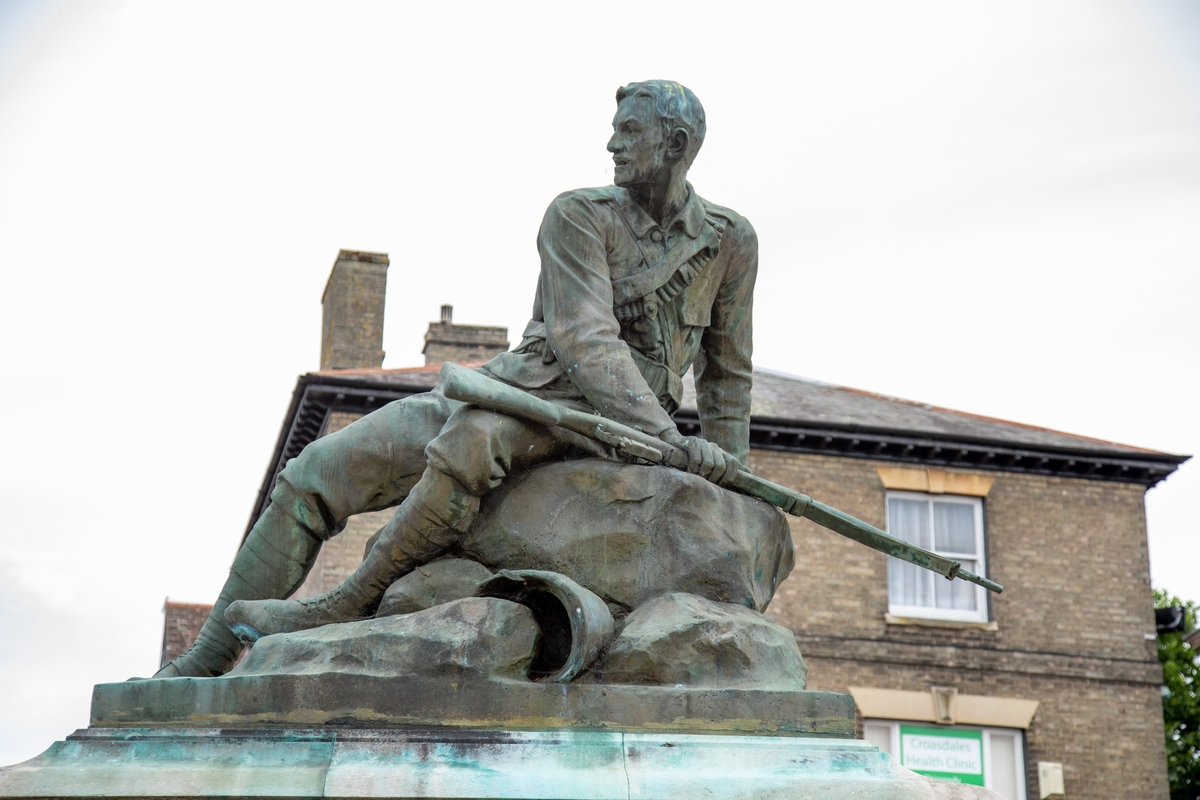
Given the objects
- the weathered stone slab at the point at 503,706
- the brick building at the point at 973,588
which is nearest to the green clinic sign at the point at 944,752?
the brick building at the point at 973,588

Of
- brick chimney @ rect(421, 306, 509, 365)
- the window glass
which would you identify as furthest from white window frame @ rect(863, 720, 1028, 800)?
brick chimney @ rect(421, 306, 509, 365)

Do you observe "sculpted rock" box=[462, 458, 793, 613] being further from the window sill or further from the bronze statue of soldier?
the window sill

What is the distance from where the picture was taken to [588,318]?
6758mm

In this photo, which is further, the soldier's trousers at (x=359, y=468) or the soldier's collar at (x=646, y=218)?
the soldier's collar at (x=646, y=218)

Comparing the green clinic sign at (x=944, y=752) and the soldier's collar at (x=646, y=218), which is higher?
the soldier's collar at (x=646, y=218)

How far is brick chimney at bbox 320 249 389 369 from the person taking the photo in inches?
1125

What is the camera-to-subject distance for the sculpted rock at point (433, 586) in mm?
6496

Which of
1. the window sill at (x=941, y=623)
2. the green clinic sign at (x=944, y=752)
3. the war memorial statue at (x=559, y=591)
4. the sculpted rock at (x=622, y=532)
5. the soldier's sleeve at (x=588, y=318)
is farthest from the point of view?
the window sill at (x=941, y=623)

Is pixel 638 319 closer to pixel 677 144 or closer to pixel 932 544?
pixel 677 144

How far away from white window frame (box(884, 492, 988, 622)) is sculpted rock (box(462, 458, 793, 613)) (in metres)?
19.4

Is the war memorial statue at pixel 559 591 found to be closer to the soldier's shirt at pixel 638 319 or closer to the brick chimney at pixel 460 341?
the soldier's shirt at pixel 638 319

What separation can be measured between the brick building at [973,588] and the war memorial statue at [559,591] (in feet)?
56.5

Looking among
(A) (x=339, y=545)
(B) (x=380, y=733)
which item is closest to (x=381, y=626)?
(B) (x=380, y=733)

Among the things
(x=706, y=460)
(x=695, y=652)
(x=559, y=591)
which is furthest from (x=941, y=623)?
(x=559, y=591)
